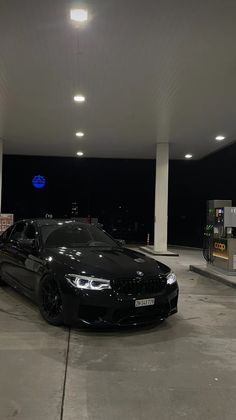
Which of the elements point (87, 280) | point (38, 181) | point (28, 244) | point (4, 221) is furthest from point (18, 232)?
point (38, 181)

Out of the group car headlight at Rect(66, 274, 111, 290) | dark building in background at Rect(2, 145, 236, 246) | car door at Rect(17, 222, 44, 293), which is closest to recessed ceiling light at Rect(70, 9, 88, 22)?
car door at Rect(17, 222, 44, 293)

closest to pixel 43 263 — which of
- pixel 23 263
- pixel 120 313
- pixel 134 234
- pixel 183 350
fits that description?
pixel 23 263

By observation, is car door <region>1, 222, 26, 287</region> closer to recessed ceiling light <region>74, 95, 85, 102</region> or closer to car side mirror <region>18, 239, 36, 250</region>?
car side mirror <region>18, 239, 36, 250</region>

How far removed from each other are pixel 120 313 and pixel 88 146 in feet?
45.7

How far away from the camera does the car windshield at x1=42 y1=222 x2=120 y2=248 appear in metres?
6.19

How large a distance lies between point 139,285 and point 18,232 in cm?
321

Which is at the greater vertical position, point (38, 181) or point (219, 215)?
point (38, 181)

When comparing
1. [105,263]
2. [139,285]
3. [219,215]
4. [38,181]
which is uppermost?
[38,181]

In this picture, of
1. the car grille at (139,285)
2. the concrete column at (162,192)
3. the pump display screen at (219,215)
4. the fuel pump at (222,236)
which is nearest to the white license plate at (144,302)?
the car grille at (139,285)

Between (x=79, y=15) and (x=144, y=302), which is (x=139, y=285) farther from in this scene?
(x=79, y=15)

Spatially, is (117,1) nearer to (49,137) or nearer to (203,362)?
(203,362)

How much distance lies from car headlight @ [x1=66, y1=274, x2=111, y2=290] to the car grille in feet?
0.42

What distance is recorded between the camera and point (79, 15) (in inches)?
233

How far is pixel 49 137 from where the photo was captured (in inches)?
627
